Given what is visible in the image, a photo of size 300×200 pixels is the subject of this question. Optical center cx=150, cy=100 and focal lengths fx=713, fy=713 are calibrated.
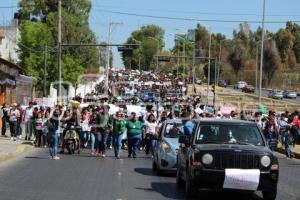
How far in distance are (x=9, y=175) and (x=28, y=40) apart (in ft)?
188

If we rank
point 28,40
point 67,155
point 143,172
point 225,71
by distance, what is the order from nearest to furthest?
point 143,172 → point 67,155 → point 28,40 → point 225,71

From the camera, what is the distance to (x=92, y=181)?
17031 mm

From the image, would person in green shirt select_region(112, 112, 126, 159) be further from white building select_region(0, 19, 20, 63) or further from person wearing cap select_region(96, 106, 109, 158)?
white building select_region(0, 19, 20, 63)

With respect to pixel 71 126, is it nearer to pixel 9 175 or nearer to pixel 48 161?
pixel 48 161

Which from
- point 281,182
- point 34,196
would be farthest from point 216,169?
point 281,182

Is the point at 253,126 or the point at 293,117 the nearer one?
the point at 253,126

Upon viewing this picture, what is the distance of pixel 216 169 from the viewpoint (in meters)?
13.3

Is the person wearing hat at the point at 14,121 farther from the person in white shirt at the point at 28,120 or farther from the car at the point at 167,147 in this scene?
the car at the point at 167,147

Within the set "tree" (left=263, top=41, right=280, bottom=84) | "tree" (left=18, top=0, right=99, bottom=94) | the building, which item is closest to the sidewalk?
the building

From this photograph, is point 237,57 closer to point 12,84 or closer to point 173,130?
point 12,84

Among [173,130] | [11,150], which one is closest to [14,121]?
[11,150]

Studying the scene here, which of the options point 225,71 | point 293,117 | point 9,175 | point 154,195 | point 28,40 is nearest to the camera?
point 154,195

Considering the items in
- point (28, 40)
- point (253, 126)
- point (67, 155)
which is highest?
point (28, 40)

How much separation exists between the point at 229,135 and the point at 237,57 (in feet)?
383
